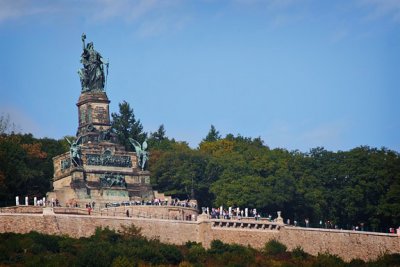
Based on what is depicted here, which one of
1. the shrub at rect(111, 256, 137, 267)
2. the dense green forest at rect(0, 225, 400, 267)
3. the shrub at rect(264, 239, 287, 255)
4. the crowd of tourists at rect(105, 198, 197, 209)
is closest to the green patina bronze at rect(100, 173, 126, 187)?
the crowd of tourists at rect(105, 198, 197, 209)

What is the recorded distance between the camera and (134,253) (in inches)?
3816

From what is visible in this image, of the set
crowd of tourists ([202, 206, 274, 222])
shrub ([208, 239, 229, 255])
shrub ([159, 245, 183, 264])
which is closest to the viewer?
shrub ([159, 245, 183, 264])

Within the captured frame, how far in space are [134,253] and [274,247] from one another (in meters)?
11.9

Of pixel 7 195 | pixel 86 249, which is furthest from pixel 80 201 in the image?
pixel 86 249

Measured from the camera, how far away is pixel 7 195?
11019 centimetres

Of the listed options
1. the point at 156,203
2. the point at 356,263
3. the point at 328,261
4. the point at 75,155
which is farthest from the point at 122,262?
the point at 75,155

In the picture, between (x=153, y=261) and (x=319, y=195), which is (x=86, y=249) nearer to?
(x=153, y=261)

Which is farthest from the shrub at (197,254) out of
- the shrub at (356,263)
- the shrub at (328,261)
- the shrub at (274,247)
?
the shrub at (356,263)

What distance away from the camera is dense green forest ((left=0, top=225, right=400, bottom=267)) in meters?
94.5

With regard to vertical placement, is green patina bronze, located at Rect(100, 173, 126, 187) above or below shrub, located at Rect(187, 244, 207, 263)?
above

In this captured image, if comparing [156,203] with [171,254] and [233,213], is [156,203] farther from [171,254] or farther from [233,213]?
[171,254]

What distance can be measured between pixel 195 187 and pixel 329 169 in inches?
425

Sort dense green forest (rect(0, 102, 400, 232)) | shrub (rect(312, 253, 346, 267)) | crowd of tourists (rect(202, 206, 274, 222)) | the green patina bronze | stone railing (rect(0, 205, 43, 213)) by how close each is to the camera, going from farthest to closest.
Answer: dense green forest (rect(0, 102, 400, 232)) < the green patina bronze < crowd of tourists (rect(202, 206, 274, 222)) < stone railing (rect(0, 205, 43, 213)) < shrub (rect(312, 253, 346, 267))

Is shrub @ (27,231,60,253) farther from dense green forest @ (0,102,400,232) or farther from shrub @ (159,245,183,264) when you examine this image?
dense green forest @ (0,102,400,232)
